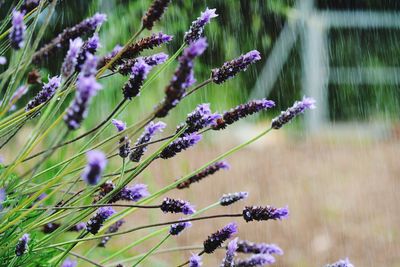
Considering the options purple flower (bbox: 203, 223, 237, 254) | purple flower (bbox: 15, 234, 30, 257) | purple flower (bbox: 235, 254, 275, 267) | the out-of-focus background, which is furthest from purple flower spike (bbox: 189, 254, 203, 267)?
the out-of-focus background

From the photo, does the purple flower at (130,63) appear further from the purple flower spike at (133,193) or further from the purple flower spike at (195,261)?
the purple flower spike at (195,261)

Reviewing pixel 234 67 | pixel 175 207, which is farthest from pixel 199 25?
pixel 175 207

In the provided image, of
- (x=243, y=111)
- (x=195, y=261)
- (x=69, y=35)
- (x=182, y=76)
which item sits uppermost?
(x=69, y=35)

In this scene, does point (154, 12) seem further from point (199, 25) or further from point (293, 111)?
point (293, 111)

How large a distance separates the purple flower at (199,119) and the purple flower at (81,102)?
0.41 metres

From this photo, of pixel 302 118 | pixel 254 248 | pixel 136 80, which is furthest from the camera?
pixel 302 118

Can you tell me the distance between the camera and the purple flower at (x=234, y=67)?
4.27 feet

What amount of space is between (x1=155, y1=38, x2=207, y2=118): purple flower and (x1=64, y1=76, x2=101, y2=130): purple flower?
14 cm

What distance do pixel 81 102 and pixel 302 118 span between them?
7.25m

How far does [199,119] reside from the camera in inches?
50.7

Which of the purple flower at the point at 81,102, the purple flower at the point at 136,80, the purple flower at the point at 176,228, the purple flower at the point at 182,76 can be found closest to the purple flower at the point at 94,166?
the purple flower at the point at 81,102

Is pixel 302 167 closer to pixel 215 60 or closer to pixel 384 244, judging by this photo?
pixel 384 244

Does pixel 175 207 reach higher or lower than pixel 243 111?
lower

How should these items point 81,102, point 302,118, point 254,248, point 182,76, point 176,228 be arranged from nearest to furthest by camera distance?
point 81,102
point 182,76
point 176,228
point 254,248
point 302,118
